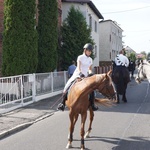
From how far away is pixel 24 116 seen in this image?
10453 millimetres

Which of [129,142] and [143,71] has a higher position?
[143,71]

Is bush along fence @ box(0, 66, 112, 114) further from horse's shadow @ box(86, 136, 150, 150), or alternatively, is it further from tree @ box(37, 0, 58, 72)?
horse's shadow @ box(86, 136, 150, 150)

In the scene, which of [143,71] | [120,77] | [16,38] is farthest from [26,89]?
[143,71]

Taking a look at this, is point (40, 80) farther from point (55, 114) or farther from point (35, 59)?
point (55, 114)

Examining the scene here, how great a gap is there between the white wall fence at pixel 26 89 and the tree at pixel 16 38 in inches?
33.8

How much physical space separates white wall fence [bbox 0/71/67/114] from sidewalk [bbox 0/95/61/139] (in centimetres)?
37

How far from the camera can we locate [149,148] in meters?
6.57

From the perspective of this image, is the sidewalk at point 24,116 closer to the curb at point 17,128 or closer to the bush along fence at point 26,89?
the curb at point 17,128

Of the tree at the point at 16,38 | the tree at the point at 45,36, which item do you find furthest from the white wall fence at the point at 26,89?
the tree at the point at 45,36

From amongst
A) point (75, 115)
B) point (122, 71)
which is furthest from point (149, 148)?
point (122, 71)

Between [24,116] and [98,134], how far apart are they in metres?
3.49

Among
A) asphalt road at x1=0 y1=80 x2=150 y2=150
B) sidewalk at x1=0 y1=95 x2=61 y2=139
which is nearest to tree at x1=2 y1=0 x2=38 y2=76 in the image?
sidewalk at x1=0 y1=95 x2=61 y2=139

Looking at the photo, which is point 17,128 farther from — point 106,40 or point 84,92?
point 106,40

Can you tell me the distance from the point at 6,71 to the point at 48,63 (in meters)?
4.28
